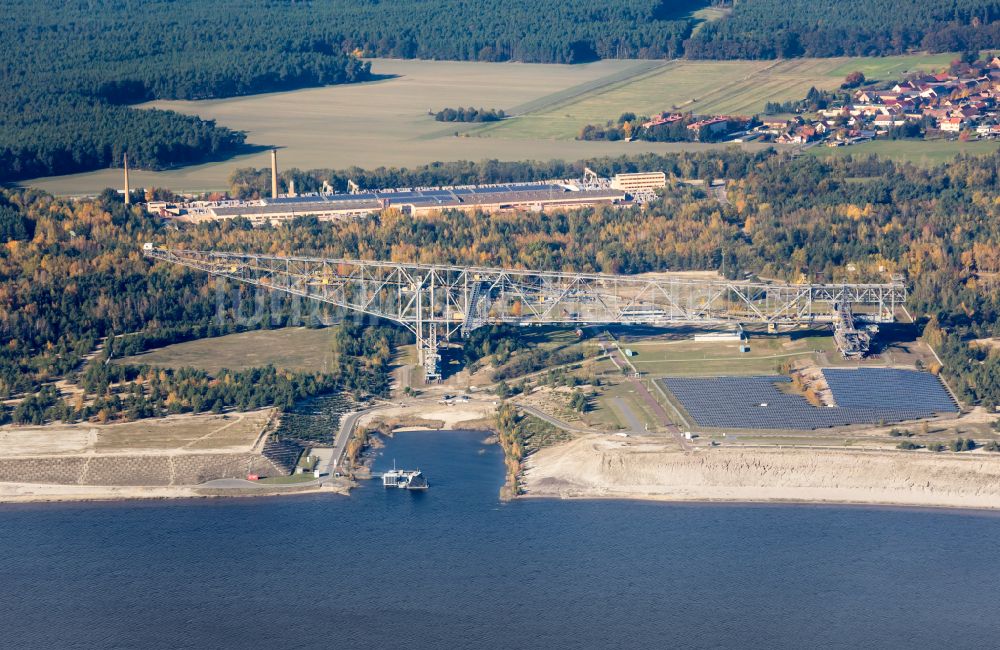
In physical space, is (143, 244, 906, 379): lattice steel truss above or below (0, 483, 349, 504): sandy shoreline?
above

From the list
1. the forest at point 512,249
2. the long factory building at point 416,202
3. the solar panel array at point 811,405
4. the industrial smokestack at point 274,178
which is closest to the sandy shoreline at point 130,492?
the forest at point 512,249

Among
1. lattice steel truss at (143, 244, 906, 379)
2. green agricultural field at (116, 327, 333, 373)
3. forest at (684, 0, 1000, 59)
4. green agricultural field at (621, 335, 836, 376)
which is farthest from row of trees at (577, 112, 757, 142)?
green agricultural field at (116, 327, 333, 373)

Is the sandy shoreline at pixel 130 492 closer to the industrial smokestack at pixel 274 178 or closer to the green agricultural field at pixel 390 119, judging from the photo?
the green agricultural field at pixel 390 119

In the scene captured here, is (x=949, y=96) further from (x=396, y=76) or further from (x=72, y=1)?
(x=72, y=1)

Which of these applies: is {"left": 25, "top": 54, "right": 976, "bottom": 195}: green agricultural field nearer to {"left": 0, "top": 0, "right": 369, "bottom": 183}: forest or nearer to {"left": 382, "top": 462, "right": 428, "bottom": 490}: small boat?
{"left": 0, "top": 0, "right": 369, "bottom": 183}: forest

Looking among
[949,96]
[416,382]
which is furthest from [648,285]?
[949,96]

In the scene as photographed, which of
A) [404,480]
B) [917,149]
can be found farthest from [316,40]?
[404,480]

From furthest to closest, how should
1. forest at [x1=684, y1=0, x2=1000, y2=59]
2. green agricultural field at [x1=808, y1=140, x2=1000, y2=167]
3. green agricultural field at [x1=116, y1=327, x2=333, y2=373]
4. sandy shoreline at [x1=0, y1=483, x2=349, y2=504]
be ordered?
forest at [x1=684, y1=0, x2=1000, y2=59]
green agricultural field at [x1=808, y1=140, x2=1000, y2=167]
green agricultural field at [x1=116, y1=327, x2=333, y2=373]
sandy shoreline at [x1=0, y1=483, x2=349, y2=504]
